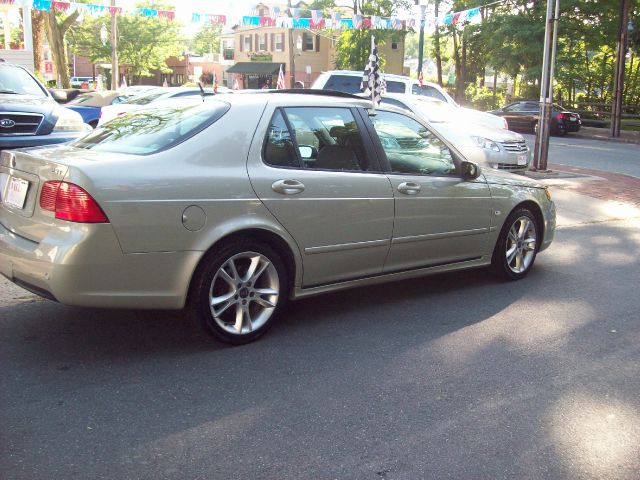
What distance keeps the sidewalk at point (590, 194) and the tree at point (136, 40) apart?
175ft

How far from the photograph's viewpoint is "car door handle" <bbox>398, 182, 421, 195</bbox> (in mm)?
5215

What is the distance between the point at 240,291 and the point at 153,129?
1.23m

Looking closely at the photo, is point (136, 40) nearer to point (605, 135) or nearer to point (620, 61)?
point (605, 135)

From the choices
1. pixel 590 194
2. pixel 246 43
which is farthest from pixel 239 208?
pixel 246 43

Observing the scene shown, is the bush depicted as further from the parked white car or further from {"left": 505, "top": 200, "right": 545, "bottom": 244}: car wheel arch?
{"left": 505, "top": 200, "right": 545, "bottom": 244}: car wheel arch

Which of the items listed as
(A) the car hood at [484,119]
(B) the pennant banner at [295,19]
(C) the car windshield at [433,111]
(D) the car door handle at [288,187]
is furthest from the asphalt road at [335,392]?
(B) the pennant banner at [295,19]

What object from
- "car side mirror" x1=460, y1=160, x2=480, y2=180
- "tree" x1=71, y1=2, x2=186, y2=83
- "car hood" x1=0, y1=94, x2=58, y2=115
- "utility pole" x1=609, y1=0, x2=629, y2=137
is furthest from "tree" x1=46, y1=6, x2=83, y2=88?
"car side mirror" x1=460, y1=160, x2=480, y2=180

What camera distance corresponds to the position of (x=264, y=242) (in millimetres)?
4555

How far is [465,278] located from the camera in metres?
6.43

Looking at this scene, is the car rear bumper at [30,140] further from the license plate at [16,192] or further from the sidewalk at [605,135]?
the sidewalk at [605,135]

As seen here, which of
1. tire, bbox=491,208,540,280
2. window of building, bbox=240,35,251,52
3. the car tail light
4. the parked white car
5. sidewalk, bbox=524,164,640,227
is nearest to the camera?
the car tail light

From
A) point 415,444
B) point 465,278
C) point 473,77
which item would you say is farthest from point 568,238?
point 473,77

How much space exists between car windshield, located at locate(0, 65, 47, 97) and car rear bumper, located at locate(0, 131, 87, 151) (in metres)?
1.31

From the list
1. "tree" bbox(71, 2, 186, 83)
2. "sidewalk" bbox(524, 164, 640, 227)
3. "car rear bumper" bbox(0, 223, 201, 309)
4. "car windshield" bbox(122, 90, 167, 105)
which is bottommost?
"sidewalk" bbox(524, 164, 640, 227)
